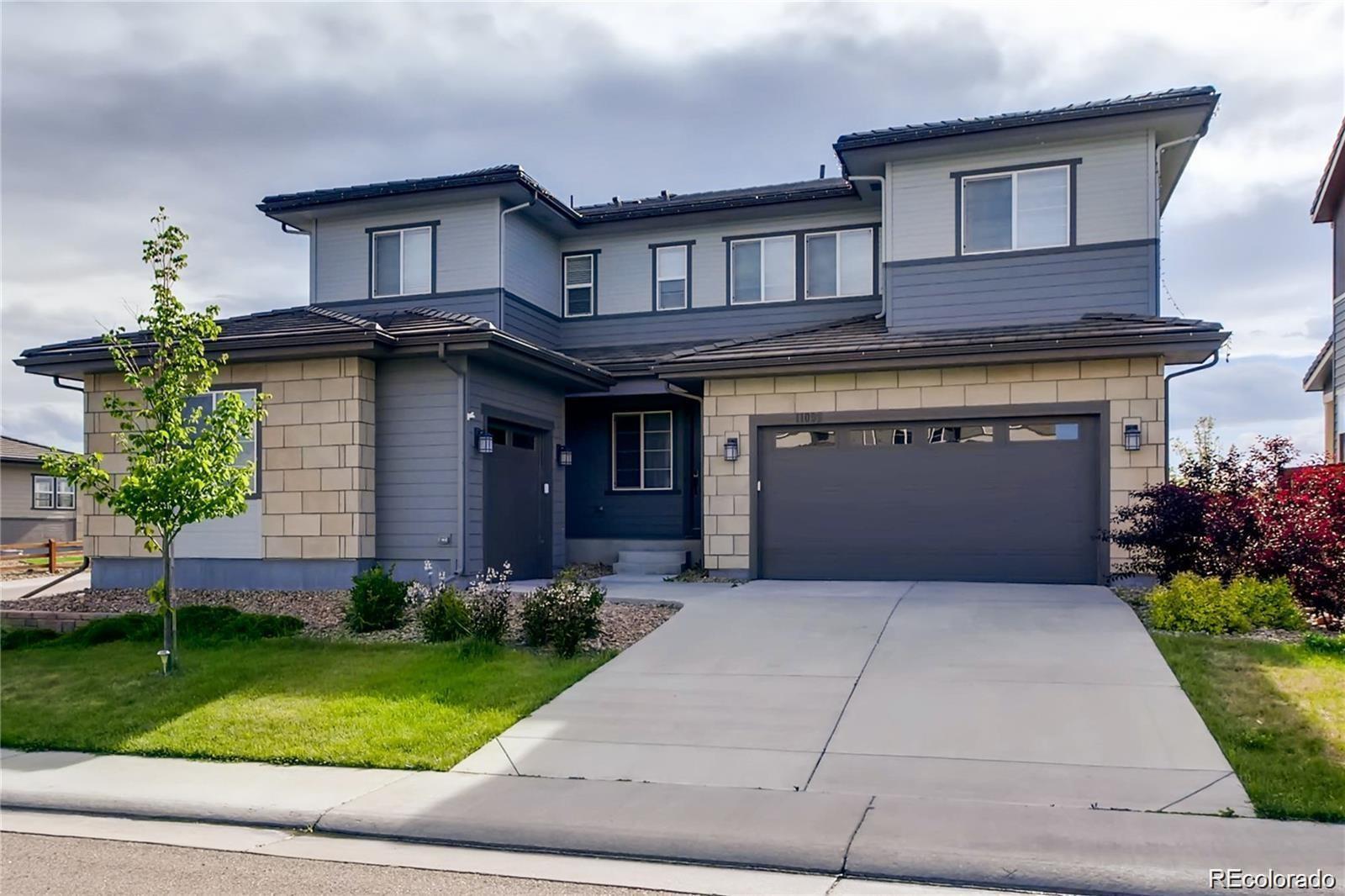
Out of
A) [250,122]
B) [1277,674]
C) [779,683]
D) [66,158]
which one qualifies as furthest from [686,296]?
[1277,674]

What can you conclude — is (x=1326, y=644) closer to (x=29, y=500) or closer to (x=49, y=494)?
(x=29, y=500)

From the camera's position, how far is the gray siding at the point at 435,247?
56.9 feet

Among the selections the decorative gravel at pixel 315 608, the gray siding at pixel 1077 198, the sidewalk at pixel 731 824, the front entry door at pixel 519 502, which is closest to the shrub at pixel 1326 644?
the sidewalk at pixel 731 824

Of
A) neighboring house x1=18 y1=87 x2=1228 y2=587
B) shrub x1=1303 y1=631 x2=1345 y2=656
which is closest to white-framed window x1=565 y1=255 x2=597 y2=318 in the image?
neighboring house x1=18 y1=87 x2=1228 y2=587

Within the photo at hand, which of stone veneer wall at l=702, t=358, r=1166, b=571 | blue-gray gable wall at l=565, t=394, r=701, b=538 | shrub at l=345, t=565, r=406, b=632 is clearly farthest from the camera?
blue-gray gable wall at l=565, t=394, r=701, b=538

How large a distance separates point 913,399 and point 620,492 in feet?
20.8

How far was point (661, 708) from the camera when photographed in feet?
27.2

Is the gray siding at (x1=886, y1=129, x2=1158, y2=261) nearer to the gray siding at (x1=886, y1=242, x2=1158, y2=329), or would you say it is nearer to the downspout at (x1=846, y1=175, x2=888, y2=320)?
the downspout at (x1=846, y1=175, x2=888, y2=320)

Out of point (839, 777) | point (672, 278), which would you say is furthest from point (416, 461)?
point (839, 777)

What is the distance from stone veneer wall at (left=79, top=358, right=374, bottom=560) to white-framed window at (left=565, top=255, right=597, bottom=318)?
5.84 meters

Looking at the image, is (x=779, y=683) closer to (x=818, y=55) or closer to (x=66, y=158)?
(x=818, y=55)

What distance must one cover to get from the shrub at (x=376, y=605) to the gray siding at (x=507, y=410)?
8.59 feet

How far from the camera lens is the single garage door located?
13164 millimetres

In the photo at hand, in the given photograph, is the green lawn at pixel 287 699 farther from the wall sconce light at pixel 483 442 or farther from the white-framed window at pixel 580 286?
the white-framed window at pixel 580 286
